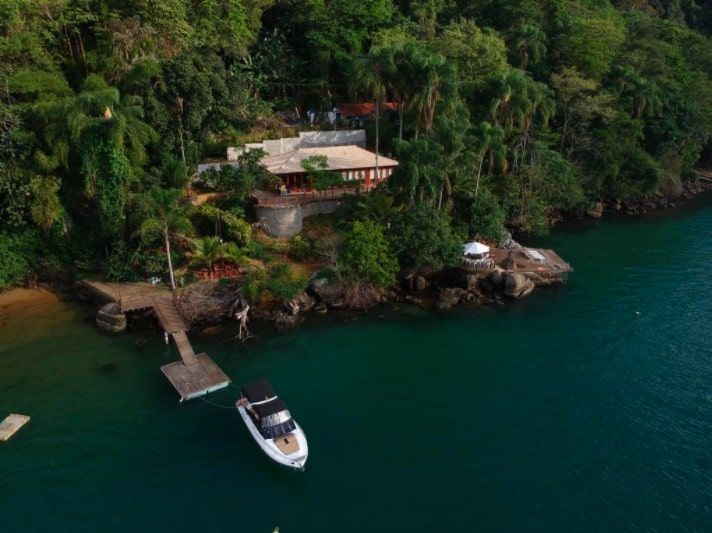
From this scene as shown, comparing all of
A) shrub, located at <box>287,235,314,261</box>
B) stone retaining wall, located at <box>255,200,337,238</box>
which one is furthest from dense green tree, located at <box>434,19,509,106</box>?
shrub, located at <box>287,235,314,261</box>

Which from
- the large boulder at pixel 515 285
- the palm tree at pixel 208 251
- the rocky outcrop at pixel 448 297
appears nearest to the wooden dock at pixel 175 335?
the palm tree at pixel 208 251

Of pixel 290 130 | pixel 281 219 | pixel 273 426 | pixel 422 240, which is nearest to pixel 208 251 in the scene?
pixel 281 219

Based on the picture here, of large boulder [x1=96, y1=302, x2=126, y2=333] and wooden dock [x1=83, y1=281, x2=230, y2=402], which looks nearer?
wooden dock [x1=83, y1=281, x2=230, y2=402]

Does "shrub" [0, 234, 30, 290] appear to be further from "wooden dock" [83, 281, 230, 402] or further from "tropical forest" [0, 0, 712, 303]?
"wooden dock" [83, 281, 230, 402]

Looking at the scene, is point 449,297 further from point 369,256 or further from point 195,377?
point 195,377

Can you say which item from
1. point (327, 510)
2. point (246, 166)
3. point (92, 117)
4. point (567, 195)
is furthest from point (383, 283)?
point (567, 195)

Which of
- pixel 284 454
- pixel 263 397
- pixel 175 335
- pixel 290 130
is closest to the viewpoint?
pixel 284 454

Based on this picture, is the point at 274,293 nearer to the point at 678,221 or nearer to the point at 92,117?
the point at 92,117
